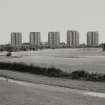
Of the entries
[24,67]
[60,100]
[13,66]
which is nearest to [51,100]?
[60,100]

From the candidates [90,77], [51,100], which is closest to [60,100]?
[51,100]

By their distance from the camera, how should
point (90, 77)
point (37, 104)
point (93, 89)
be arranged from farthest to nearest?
point (90, 77), point (93, 89), point (37, 104)

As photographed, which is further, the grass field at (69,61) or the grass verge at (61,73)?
the grass field at (69,61)

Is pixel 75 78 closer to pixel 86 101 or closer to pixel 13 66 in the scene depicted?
pixel 86 101

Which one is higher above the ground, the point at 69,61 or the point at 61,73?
the point at 61,73

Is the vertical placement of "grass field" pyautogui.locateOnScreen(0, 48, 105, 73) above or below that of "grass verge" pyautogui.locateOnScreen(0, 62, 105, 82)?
below

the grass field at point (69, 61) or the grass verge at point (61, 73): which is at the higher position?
the grass verge at point (61, 73)

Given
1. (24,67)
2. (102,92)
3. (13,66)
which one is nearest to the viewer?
(102,92)

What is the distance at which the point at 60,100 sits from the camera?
11.7 m

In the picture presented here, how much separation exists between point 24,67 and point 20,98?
2088 cm

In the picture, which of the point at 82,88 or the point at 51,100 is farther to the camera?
the point at 82,88

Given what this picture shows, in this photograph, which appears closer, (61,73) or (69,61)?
(61,73)

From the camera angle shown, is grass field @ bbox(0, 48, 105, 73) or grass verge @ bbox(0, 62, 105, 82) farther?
grass field @ bbox(0, 48, 105, 73)

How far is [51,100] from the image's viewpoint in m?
11.7
